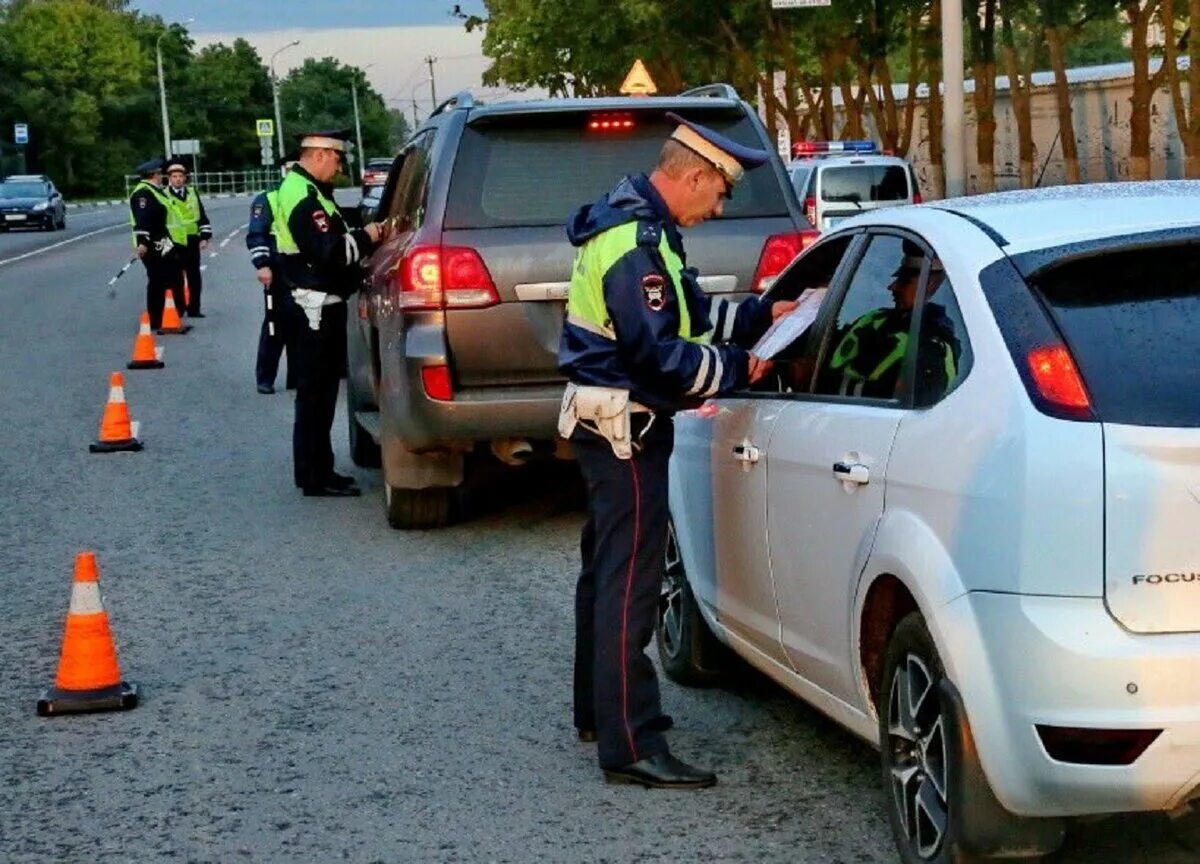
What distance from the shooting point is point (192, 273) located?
25172mm

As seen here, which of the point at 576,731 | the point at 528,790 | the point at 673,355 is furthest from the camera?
the point at 576,731

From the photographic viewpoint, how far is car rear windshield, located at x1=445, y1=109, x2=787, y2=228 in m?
9.54

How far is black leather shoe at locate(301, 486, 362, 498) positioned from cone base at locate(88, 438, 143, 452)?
2546 millimetres

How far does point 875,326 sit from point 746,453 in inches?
24.7

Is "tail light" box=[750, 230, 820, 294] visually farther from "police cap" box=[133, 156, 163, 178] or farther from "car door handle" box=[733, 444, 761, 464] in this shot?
"police cap" box=[133, 156, 163, 178]

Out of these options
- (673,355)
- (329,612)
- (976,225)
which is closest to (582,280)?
(673,355)

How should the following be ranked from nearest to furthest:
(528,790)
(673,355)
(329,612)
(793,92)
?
(673,355), (528,790), (329,612), (793,92)

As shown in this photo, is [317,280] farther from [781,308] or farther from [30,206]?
[30,206]

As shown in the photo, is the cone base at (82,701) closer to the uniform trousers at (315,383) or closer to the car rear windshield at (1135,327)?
the car rear windshield at (1135,327)

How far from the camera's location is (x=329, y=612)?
8578mm

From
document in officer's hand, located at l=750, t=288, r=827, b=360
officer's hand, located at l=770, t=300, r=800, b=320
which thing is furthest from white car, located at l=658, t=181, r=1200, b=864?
officer's hand, located at l=770, t=300, r=800, b=320

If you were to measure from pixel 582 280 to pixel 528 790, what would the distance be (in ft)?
4.53

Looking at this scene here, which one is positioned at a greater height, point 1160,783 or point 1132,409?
point 1132,409

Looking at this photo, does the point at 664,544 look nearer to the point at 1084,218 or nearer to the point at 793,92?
the point at 1084,218
